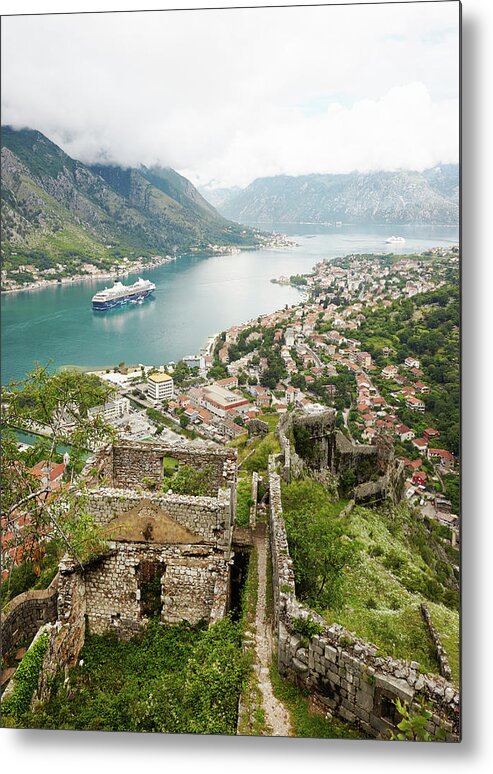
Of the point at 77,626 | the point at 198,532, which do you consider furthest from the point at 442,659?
the point at 77,626

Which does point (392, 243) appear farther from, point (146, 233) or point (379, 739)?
point (379, 739)

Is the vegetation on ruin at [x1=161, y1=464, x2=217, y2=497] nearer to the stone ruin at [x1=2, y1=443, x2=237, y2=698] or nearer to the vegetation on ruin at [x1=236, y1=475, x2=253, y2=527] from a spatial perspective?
the vegetation on ruin at [x1=236, y1=475, x2=253, y2=527]

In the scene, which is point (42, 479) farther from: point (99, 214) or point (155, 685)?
point (99, 214)

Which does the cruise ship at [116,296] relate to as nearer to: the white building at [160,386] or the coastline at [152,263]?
the coastline at [152,263]

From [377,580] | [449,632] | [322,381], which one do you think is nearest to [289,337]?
[322,381]

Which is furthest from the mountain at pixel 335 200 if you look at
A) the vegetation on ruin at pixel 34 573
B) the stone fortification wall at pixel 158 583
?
the vegetation on ruin at pixel 34 573

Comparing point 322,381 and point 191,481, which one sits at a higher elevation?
point 322,381
